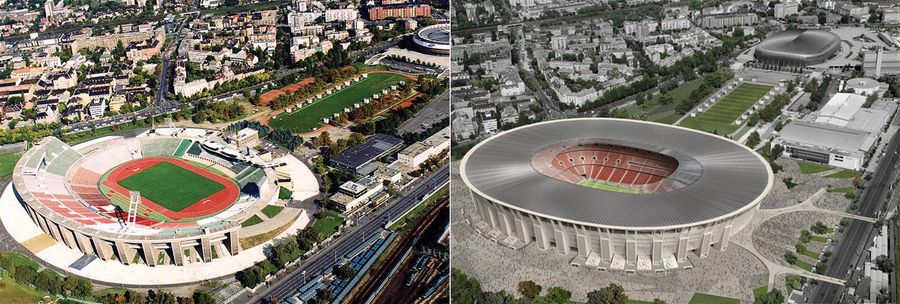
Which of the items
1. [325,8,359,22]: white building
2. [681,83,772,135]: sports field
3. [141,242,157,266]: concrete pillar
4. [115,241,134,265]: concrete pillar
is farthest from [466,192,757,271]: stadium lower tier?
[325,8,359,22]: white building

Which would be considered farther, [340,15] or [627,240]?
[340,15]

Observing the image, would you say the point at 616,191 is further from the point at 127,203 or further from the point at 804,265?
the point at 127,203

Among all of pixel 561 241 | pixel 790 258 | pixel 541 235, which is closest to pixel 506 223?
pixel 541 235

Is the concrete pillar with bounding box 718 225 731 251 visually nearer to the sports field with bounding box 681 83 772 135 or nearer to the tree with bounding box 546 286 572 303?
the tree with bounding box 546 286 572 303

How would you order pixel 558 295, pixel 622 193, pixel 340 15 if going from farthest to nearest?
pixel 340 15 → pixel 622 193 → pixel 558 295

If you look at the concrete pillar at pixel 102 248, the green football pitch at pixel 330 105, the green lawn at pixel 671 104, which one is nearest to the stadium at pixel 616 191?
the green lawn at pixel 671 104

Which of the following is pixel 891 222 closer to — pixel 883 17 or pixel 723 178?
pixel 723 178

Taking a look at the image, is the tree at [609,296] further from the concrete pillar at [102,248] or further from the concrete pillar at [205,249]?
the concrete pillar at [102,248]
